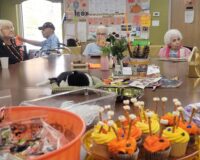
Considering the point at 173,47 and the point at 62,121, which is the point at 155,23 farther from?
the point at 62,121

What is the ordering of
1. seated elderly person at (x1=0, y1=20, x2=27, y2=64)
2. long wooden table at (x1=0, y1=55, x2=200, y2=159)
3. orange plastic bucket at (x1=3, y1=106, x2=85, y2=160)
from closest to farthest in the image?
orange plastic bucket at (x1=3, y1=106, x2=85, y2=160)
long wooden table at (x1=0, y1=55, x2=200, y2=159)
seated elderly person at (x1=0, y1=20, x2=27, y2=64)

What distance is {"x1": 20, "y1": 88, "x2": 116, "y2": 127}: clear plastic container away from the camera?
3.35 ft

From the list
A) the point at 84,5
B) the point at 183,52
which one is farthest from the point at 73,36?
the point at 183,52

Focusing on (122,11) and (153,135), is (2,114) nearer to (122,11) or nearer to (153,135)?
(153,135)

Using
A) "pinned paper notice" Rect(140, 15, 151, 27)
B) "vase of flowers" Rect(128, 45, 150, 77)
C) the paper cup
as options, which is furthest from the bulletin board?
"vase of flowers" Rect(128, 45, 150, 77)

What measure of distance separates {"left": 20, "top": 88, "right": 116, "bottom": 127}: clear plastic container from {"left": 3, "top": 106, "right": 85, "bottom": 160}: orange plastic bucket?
24 cm

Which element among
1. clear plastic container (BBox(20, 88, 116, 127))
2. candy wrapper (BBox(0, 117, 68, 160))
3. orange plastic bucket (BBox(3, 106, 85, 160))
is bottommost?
clear plastic container (BBox(20, 88, 116, 127))

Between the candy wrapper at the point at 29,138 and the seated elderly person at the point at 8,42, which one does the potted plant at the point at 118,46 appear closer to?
the candy wrapper at the point at 29,138

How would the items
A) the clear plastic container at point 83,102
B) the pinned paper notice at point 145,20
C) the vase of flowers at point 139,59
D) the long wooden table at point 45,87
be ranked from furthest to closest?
the pinned paper notice at point 145,20
the vase of flowers at point 139,59
the long wooden table at point 45,87
the clear plastic container at point 83,102

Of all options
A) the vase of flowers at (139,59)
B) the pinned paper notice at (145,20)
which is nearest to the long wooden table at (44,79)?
the vase of flowers at (139,59)

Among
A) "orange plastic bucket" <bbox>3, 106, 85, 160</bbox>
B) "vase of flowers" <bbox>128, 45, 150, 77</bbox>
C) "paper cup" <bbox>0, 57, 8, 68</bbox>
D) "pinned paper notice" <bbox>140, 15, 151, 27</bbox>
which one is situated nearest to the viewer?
"orange plastic bucket" <bbox>3, 106, 85, 160</bbox>

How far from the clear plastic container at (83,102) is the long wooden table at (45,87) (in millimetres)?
78

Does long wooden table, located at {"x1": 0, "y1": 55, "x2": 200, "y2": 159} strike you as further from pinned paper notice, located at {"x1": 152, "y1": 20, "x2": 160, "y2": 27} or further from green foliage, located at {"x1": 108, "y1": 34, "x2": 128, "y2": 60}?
pinned paper notice, located at {"x1": 152, "y1": 20, "x2": 160, "y2": 27}

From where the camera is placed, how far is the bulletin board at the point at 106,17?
573cm
